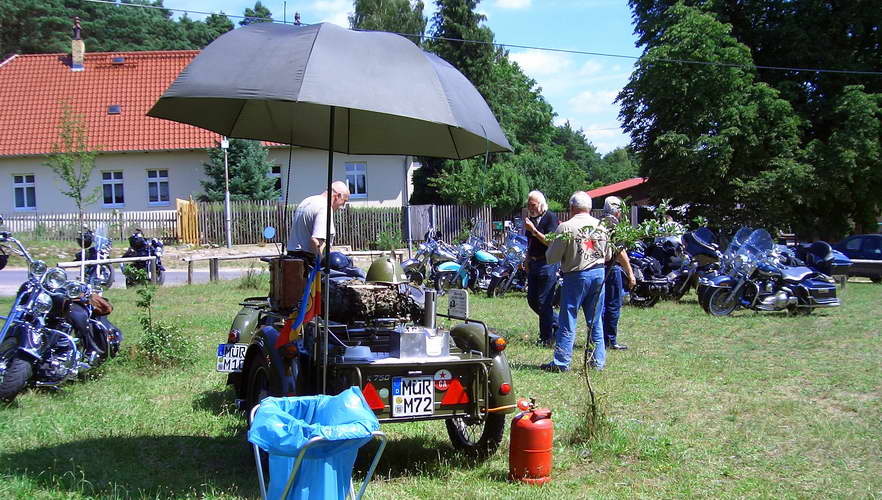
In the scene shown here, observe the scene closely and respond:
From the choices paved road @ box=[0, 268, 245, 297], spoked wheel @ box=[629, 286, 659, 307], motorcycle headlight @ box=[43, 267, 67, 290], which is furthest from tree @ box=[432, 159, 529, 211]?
motorcycle headlight @ box=[43, 267, 67, 290]

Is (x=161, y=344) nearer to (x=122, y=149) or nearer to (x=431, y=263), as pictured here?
(x=431, y=263)

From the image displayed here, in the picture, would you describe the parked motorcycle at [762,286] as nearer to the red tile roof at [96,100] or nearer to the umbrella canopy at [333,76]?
the umbrella canopy at [333,76]

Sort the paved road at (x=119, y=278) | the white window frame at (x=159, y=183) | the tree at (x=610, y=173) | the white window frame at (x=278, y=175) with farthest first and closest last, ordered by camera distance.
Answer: the tree at (x=610, y=173) → the white window frame at (x=278, y=175) → the white window frame at (x=159, y=183) → the paved road at (x=119, y=278)

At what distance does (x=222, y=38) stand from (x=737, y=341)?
8312mm

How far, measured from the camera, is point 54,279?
662 cm

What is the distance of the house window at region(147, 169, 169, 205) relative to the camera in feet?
108

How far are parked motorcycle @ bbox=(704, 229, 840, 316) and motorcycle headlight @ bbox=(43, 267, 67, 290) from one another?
10187 millimetres

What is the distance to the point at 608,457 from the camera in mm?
5344

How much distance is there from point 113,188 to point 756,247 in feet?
91.0

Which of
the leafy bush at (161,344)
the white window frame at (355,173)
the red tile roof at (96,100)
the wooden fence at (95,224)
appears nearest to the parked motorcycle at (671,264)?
the leafy bush at (161,344)

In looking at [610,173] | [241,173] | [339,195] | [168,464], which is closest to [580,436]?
[339,195]

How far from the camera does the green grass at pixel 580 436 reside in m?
4.71

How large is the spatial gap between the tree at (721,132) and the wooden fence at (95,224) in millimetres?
18587

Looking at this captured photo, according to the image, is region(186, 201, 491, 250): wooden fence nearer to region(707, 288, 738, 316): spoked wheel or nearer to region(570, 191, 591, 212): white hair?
region(707, 288, 738, 316): spoked wheel
